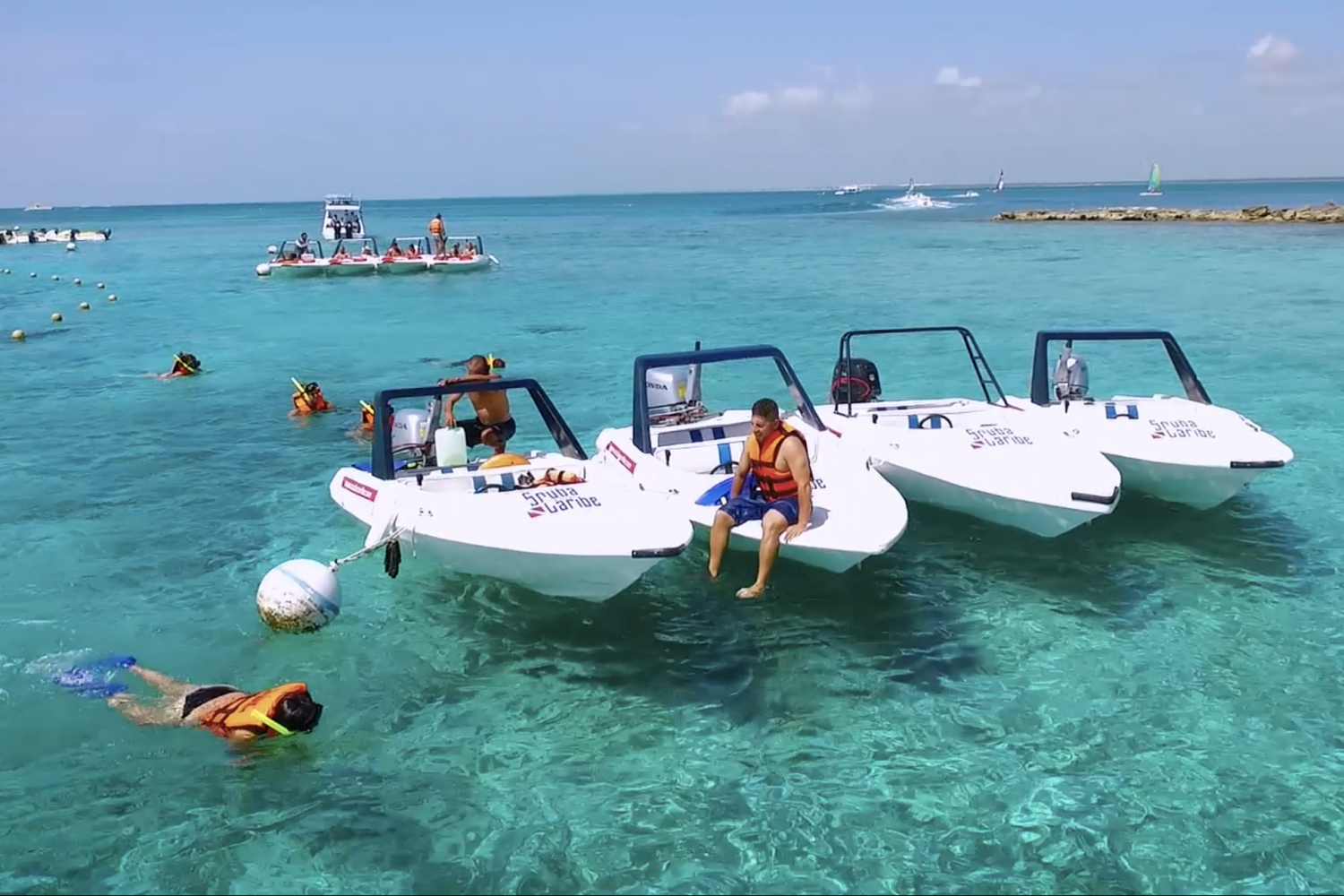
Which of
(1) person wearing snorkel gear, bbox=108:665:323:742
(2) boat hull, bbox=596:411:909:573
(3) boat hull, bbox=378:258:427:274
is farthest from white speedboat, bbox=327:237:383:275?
(1) person wearing snorkel gear, bbox=108:665:323:742

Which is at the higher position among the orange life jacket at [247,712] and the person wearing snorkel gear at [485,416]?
the person wearing snorkel gear at [485,416]

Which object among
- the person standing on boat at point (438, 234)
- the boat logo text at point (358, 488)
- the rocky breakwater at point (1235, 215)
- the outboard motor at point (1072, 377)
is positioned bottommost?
the boat logo text at point (358, 488)

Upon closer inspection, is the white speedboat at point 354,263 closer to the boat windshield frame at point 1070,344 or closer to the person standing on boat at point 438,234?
the person standing on boat at point 438,234

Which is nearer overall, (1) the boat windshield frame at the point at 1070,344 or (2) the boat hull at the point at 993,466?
(2) the boat hull at the point at 993,466

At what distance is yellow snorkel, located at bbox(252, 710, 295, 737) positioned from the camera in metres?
7.68

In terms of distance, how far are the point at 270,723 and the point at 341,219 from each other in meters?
50.7

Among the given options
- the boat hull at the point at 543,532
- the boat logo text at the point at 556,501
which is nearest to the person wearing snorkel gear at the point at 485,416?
the boat hull at the point at 543,532

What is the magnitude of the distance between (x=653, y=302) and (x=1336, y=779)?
31207 millimetres

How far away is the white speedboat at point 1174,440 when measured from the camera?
1096 centimetres

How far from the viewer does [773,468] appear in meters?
9.40

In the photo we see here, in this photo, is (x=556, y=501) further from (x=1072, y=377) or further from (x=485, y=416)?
(x=1072, y=377)

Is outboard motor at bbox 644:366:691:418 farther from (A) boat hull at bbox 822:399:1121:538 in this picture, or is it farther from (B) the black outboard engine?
(B) the black outboard engine

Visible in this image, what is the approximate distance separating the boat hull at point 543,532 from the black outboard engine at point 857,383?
4.15 meters

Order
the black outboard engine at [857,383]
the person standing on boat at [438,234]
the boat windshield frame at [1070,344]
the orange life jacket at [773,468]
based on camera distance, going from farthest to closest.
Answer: the person standing on boat at [438,234] → the black outboard engine at [857,383] → the boat windshield frame at [1070,344] → the orange life jacket at [773,468]
